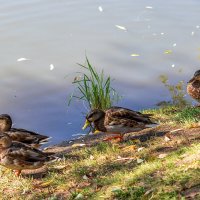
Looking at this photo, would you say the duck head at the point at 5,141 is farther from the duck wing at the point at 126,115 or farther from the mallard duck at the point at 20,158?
the duck wing at the point at 126,115

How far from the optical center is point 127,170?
7.09m

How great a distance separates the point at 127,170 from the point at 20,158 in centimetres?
149

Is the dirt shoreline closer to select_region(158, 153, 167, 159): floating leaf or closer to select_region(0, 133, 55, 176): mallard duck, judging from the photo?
select_region(158, 153, 167, 159): floating leaf

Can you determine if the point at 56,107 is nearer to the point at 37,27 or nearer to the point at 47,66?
the point at 47,66

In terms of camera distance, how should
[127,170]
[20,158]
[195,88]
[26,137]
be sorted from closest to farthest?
[127,170], [20,158], [26,137], [195,88]

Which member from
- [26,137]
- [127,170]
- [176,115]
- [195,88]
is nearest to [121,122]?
[176,115]

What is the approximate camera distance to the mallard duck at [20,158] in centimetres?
757

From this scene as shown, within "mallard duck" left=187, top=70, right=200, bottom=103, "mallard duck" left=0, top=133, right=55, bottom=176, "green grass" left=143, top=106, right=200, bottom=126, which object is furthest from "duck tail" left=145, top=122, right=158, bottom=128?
"mallard duck" left=0, top=133, right=55, bottom=176

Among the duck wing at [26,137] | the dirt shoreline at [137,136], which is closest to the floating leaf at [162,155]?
the dirt shoreline at [137,136]

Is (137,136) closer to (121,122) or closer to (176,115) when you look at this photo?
(121,122)

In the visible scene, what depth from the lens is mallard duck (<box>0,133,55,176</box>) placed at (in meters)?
7.57

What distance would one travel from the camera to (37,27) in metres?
15.1

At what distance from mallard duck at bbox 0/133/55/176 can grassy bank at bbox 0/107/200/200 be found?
0.16 m

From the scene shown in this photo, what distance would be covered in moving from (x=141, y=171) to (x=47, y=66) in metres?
6.74
